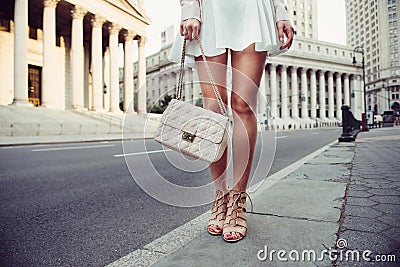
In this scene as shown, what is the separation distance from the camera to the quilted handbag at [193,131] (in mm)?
1576

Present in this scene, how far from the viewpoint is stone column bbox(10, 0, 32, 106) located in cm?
2212

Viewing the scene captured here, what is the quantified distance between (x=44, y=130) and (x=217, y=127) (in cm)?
1966

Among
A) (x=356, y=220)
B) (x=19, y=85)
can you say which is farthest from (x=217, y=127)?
(x=19, y=85)

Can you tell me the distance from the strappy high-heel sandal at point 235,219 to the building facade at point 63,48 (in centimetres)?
2430

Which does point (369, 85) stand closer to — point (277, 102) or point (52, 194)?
point (277, 102)

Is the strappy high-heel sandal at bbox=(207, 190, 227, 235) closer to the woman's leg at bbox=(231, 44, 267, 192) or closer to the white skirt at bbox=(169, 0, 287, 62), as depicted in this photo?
the woman's leg at bbox=(231, 44, 267, 192)

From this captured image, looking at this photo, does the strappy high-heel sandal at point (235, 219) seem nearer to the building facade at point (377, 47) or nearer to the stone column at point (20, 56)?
the stone column at point (20, 56)

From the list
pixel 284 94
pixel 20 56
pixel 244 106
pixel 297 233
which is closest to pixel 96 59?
pixel 20 56

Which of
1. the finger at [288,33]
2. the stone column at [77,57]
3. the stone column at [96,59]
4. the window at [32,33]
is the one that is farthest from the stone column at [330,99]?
the finger at [288,33]

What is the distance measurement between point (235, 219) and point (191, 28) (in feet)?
3.79

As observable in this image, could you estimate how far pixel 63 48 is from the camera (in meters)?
33.3

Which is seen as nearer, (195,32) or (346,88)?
(195,32)

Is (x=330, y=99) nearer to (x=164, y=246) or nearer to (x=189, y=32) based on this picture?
(x=189, y=32)

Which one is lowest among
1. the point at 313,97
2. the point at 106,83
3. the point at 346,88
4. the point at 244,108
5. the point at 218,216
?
the point at 218,216
